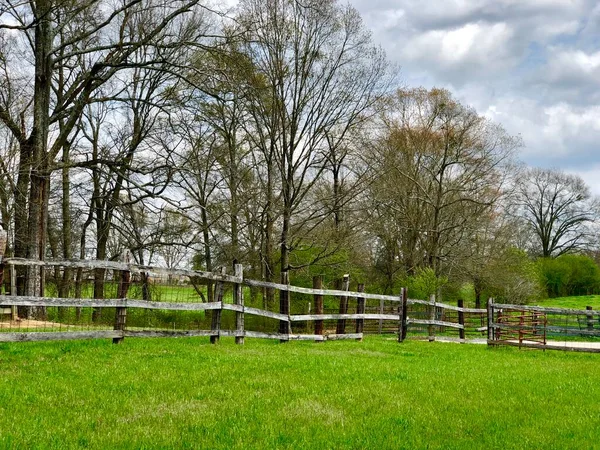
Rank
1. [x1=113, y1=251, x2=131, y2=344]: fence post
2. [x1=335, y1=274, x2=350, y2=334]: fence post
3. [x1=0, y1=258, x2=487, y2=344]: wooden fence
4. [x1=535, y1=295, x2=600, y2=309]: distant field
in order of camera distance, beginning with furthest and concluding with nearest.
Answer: [x1=535, y1=295, x2=600, y2=309]: distant field → [x1=335, y1=274, x2=350, y2=334]: fence post → [x1=113, y1=251, x2=131, y2=344]: fence post → [x1=0, y1=258, x2=487, y2=344]: wooden fence

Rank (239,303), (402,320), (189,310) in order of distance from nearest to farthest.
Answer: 1. (239,303)
2. (189,310)
3. (402,320)

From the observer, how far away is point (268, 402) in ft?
22.6

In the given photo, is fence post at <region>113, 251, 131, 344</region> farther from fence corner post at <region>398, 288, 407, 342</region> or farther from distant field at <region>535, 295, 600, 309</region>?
distant field at <region>535, 295, 600, 309</region>

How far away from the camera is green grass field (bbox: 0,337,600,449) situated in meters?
5.43

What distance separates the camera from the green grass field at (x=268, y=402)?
17.8ft

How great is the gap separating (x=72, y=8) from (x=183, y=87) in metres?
6.88

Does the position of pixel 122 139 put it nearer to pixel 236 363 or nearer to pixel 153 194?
pixel 153 194

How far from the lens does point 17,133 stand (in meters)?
19.5

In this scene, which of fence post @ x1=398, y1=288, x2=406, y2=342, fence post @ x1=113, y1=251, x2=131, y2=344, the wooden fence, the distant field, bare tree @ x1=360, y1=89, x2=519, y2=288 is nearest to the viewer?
the wooden fence

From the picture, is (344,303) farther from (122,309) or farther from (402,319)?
(122,309)

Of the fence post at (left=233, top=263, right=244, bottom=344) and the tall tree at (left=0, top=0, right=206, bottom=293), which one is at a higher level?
the tall tree at (left=0, top=0, right=206, bottom=293)

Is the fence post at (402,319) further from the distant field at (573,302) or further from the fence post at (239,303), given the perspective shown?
the distant field at (573,302)

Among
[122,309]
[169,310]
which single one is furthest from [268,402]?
[169,310]

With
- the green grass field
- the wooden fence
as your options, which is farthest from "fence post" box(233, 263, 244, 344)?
the green grass field
